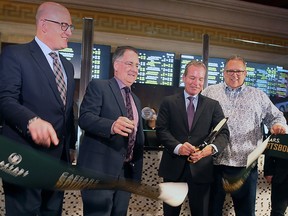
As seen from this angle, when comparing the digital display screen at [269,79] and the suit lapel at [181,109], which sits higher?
the digital display screen at [269,79]

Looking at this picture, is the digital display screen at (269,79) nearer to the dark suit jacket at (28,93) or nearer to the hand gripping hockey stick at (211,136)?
the hand gripping hockey stick at (211,136)

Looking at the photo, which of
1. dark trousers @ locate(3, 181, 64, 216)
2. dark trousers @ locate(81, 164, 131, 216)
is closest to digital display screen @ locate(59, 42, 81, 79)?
dark trousers @ locate(81, 164, 131, 216)

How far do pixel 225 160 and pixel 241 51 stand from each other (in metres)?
3.41

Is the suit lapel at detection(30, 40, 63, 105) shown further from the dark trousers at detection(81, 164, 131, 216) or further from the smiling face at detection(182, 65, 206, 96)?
the smiling face at detection(182, 65, 206, 96)

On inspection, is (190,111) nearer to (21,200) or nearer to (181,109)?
(181,109)

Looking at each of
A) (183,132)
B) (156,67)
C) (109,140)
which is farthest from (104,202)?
(156,67)

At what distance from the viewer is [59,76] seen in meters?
1.78

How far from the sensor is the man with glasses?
2557mm

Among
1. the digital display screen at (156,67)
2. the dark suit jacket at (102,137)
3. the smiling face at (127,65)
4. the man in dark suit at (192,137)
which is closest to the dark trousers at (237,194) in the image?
the man in dark suit at (192,137)

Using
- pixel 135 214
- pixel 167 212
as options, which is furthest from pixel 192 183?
pixel 135 214

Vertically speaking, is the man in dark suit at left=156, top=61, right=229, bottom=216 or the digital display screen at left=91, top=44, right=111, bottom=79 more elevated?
the digital display screen at left=91, top=44, right=111, bottom=79

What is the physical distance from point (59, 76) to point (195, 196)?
3.88 feet

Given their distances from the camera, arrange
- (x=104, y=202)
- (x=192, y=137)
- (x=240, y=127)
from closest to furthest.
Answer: (x=104, y=202)
(x=192, y=137)
(x=240, y=127)

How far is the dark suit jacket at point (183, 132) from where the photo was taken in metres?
2.38
